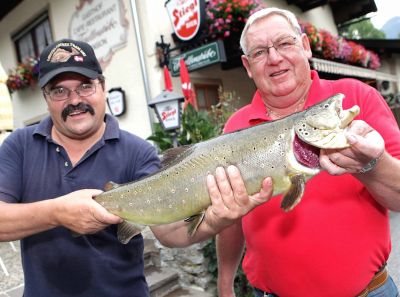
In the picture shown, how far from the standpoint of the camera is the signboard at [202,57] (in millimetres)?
6730

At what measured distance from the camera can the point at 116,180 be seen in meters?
2.14

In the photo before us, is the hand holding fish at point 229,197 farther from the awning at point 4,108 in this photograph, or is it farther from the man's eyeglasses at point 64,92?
the awning at point 4,108

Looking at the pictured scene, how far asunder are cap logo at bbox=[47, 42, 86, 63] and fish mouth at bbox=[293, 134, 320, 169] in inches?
52.5

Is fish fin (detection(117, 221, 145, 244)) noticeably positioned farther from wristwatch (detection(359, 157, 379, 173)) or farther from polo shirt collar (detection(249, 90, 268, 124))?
wristwatch (detection(359, 157, 379, 173))

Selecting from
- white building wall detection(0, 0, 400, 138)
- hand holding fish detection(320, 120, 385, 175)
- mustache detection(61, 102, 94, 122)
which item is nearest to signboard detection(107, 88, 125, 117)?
white building wall detection(0, 0, 400, 138)

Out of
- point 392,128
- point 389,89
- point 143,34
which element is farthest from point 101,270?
point 389,89

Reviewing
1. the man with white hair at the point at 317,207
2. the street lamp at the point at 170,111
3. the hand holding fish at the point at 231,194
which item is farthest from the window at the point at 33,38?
the hand holding fish at the point at 231,194

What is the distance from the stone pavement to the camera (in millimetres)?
4266

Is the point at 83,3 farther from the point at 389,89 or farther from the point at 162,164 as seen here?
the point at 389,89

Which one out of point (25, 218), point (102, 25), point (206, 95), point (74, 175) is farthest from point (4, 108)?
point (206, 95)

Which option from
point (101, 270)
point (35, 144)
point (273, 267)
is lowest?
point (273, 267)

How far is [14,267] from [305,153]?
4.61m

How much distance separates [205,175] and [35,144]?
106 cm

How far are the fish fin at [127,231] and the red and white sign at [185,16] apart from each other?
532cm
